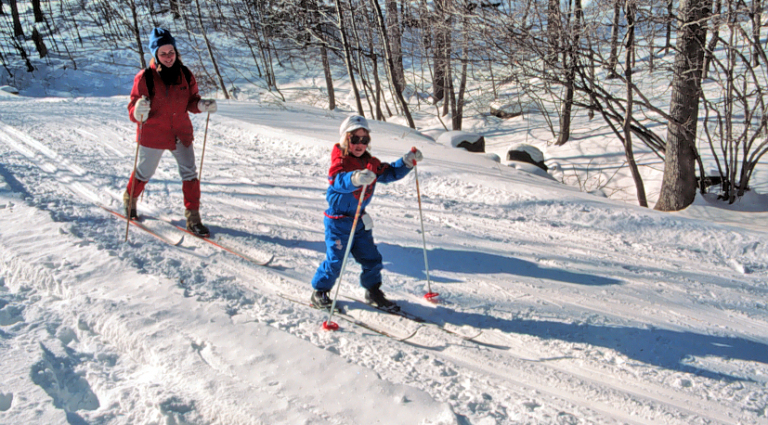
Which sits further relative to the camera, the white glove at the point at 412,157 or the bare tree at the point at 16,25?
the bare tree at the point at 16,25

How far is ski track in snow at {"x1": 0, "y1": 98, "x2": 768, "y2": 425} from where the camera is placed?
8.57 feet

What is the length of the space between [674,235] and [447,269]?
7.99 feet

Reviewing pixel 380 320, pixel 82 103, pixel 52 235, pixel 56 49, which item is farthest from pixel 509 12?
pixel 56 49

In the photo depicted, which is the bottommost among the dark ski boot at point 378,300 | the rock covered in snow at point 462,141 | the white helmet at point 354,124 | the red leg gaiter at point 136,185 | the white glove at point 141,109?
the dark ski boot at point 378,300

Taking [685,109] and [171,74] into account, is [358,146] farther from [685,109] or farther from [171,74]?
[685,109]

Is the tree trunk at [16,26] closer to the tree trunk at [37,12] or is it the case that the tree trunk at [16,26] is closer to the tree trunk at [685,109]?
the tree trunk at [37,12]

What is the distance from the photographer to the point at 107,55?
2602cm

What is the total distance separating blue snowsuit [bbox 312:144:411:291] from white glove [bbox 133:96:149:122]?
6.44 feet

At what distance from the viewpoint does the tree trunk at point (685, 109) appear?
22.6 ft

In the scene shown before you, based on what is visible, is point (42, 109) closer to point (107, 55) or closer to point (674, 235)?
point (674, 235)

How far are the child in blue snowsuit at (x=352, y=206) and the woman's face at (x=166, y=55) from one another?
2049 millimetres

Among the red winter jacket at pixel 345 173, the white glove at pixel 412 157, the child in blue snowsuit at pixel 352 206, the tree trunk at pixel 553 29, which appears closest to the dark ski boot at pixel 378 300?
the child in blue snowsuit at pixel 352 206

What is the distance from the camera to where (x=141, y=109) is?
425cm

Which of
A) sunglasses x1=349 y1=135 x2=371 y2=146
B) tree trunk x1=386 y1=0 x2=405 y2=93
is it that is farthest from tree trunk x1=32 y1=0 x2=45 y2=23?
sunglasses x1=349 y1=135 x2=371 y2=146
